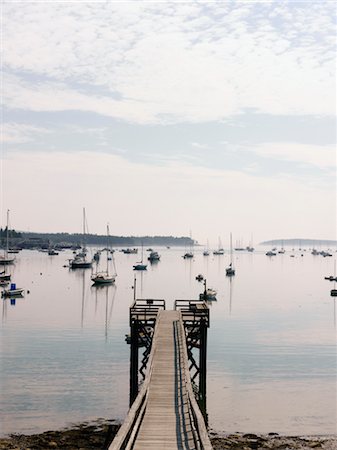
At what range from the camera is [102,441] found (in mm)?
33531

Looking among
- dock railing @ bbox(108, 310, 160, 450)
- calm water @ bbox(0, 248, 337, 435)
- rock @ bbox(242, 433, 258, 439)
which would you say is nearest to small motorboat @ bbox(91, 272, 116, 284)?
calm water @ bbox(0, 248, 337, 435)

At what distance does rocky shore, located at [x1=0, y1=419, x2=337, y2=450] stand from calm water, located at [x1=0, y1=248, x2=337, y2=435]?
1403 millimetres

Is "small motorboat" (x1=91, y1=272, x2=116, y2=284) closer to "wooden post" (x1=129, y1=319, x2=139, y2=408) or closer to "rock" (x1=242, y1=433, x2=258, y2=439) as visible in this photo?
"wooden post" (x1=129, y1=319, x2=139, y2=408)

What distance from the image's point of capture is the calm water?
38.7m

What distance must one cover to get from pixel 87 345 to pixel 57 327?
14.4m

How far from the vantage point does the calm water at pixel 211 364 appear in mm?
38719

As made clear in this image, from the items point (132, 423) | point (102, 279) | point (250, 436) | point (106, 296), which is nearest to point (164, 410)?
point (132, 423)

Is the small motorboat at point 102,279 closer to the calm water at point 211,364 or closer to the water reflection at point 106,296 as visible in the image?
the water reflection at point 106,296

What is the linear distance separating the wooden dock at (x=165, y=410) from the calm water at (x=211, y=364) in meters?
Answer: 8.06

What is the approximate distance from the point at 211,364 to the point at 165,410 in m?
31.0

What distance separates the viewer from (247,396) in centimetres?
4309

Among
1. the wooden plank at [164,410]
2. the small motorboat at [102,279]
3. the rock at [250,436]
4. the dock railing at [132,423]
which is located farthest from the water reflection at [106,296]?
the dock railing at [132,423]

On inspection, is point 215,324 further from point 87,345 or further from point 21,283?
point 21,283

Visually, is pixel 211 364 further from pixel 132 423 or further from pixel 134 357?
pixel 132 423
